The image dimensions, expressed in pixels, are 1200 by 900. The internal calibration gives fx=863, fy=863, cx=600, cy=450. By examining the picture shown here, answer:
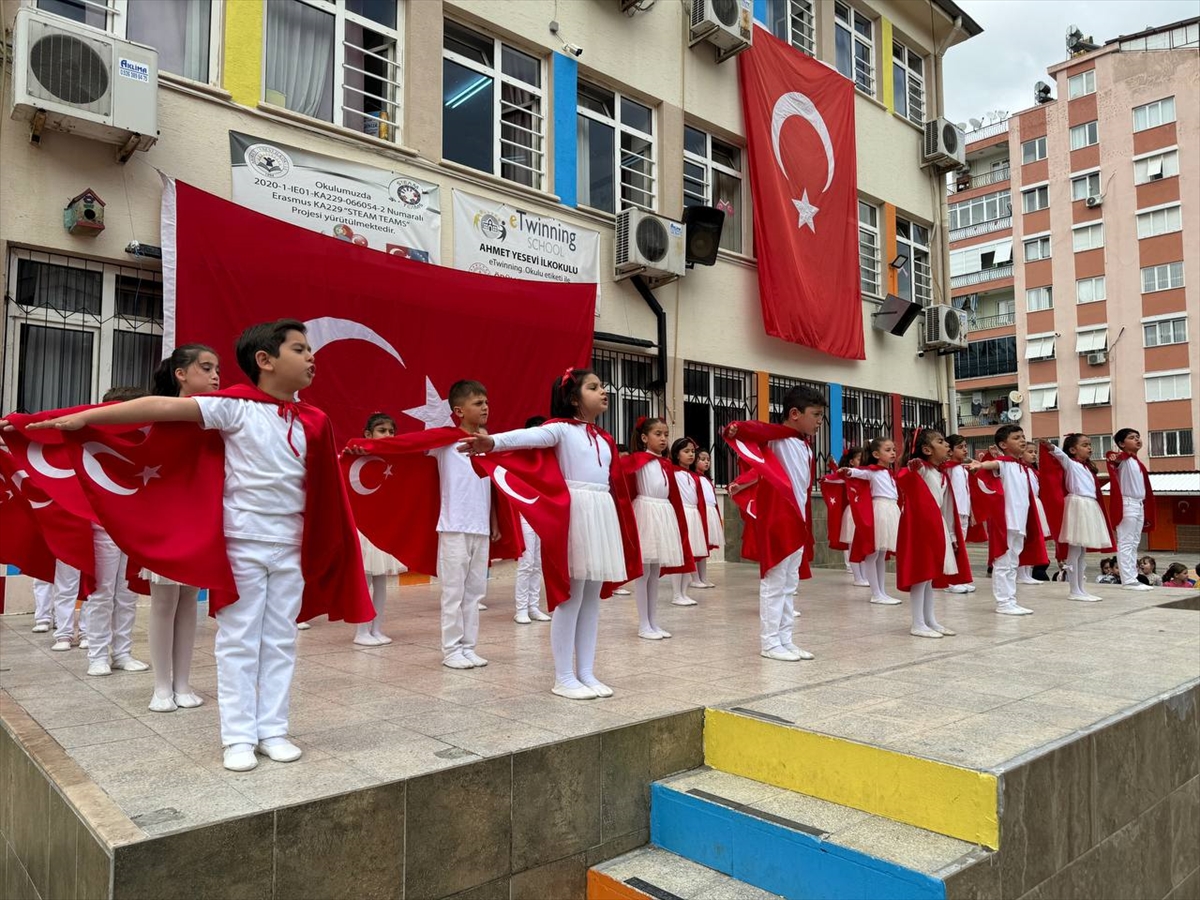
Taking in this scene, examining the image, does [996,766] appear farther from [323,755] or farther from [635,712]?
[323,755]

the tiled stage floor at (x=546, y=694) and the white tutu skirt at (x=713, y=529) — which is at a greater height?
the white tutu skirt at (x=713, y=529)

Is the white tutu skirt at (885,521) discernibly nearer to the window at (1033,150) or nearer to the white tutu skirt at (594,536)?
the white tutu skirt at (594,536)

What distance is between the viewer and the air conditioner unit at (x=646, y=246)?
11922 mm

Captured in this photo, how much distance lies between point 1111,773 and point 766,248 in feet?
35.6

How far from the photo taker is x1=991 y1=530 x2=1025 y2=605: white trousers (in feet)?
27.6

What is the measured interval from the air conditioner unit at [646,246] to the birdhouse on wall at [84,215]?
647 centimetres

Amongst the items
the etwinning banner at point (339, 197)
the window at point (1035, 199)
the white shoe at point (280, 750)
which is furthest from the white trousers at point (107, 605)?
the window at point (1035, 199)

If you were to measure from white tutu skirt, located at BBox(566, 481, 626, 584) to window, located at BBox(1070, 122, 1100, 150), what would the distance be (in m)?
41.0

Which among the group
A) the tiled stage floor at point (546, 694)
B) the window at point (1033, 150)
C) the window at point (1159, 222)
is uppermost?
the window at point (1033, 150)

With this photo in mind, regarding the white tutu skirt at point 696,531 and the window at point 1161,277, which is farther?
the window at point 1161,277

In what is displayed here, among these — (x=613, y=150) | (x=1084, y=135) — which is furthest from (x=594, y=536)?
(x=1084, y=135)

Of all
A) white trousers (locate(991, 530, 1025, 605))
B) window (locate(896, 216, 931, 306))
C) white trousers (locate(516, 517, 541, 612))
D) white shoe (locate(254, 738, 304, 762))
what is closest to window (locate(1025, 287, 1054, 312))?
window (locate(896, 216, 931, 306))

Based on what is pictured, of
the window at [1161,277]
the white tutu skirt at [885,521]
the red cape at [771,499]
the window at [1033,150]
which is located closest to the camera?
the red cape at [771,499]

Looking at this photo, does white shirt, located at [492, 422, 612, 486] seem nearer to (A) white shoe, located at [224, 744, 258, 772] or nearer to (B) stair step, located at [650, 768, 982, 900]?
(B) stair step, located at [650, 768, 982, 900]
